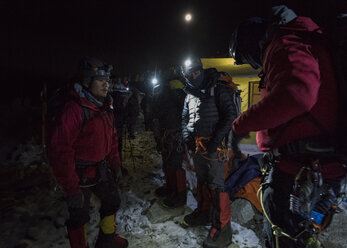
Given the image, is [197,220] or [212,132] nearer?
[212,132]

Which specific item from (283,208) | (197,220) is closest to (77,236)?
(197,220)

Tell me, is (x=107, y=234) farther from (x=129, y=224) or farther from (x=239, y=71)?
(x=239, y=71)

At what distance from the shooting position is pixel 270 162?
1647 mm

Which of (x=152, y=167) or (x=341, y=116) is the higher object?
(x=341, y=116)

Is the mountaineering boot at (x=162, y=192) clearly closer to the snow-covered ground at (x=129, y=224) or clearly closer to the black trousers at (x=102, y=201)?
the snow-covered ground at (x=129, y=224)

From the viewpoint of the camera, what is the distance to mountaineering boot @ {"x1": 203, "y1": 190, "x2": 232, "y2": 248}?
303 centimetres

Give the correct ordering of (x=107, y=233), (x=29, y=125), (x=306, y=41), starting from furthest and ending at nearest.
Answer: (x=29, y=125), (x=107, y=233), (x=306, y=41)

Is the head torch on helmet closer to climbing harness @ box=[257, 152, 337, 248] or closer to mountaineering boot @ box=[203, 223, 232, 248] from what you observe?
climbing harness @ box=[257, 152, 337, 248]

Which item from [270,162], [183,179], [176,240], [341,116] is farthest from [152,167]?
[341,116]

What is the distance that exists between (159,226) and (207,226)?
88 cm

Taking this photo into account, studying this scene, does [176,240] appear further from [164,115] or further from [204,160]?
[164,115]

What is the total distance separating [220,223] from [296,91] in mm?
2611

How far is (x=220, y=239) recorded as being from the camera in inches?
119

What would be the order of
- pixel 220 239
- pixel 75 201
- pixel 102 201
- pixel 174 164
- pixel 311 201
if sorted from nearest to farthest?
pixel 311 201 < pixel 75 201 < pixel 102 201 < pixel 220 239 < pixel 174 164
